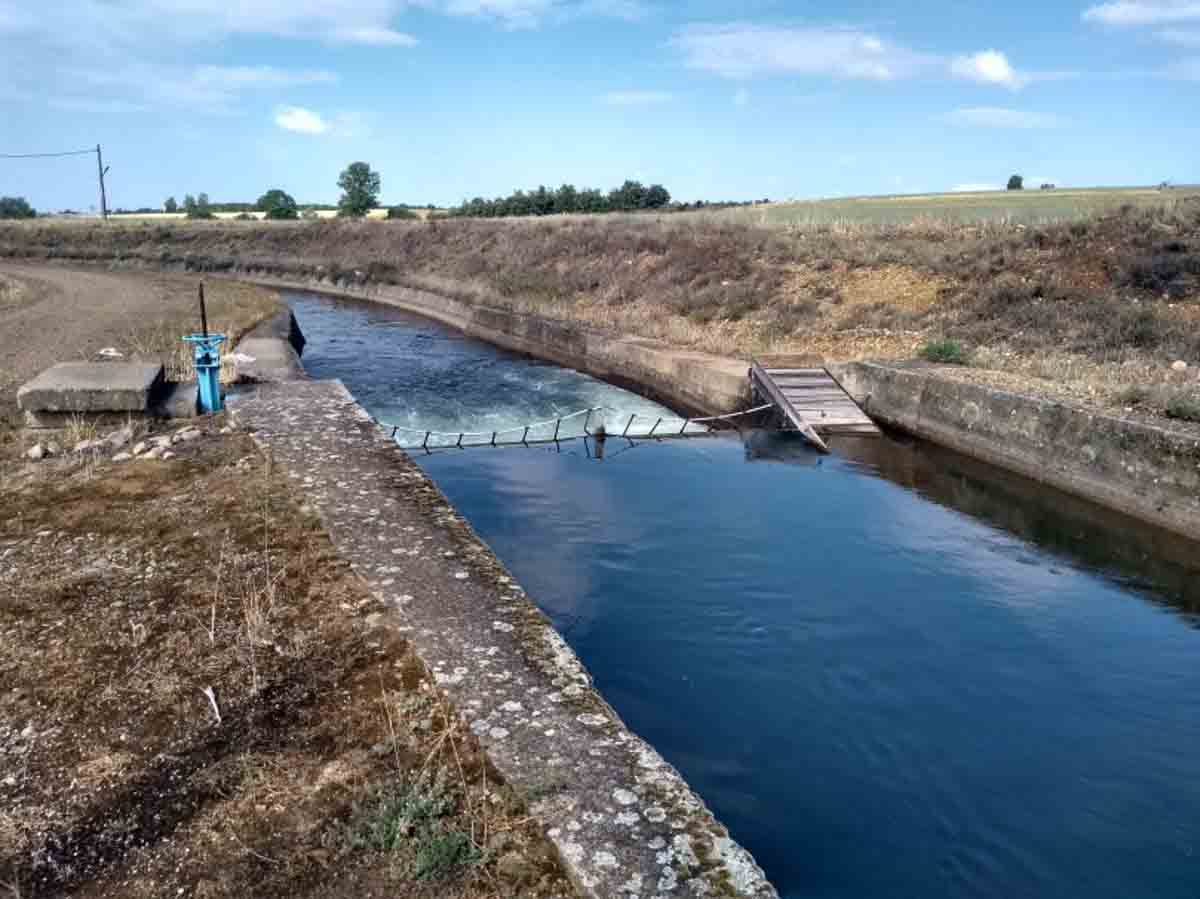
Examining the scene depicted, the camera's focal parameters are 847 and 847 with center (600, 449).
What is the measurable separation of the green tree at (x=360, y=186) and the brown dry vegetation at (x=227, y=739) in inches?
3415

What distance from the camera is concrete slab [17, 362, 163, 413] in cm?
841

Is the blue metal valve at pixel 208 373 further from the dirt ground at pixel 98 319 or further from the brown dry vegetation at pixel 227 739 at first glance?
the brown dry vegetation at pixel 227 739

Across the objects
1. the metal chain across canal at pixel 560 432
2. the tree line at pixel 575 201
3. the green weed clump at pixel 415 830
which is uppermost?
the tree line at pixel 575 201

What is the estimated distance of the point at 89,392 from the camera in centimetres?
857

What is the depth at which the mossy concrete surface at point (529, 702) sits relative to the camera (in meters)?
2.96

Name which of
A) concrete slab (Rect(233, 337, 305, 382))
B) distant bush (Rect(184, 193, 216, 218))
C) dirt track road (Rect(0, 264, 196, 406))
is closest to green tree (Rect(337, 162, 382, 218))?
distant bush (Rect(184, 193, 216, 218))

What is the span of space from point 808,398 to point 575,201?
51.5 meters

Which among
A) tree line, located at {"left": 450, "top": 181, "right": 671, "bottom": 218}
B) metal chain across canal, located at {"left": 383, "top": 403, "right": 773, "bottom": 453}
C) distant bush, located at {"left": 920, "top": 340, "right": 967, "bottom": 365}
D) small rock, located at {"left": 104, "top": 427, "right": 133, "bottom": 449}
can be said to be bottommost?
metal chain across canal, located at {"left": 383, "top": 403, "right": 773, "bottom": 453}

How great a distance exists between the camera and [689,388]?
15844 mm

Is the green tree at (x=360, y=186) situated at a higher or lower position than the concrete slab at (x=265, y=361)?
higher

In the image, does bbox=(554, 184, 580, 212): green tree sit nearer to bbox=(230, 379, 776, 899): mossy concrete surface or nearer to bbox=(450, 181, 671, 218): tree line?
bbox=(450, 181, 671, 218): tree line

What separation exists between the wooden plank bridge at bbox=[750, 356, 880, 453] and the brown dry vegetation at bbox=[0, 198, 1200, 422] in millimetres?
1729

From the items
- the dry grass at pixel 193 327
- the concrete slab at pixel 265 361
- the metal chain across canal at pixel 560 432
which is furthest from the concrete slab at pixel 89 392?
the metal chain across canal at pixel 560 432

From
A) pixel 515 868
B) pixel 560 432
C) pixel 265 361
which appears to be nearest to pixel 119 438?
pixel 265 361
